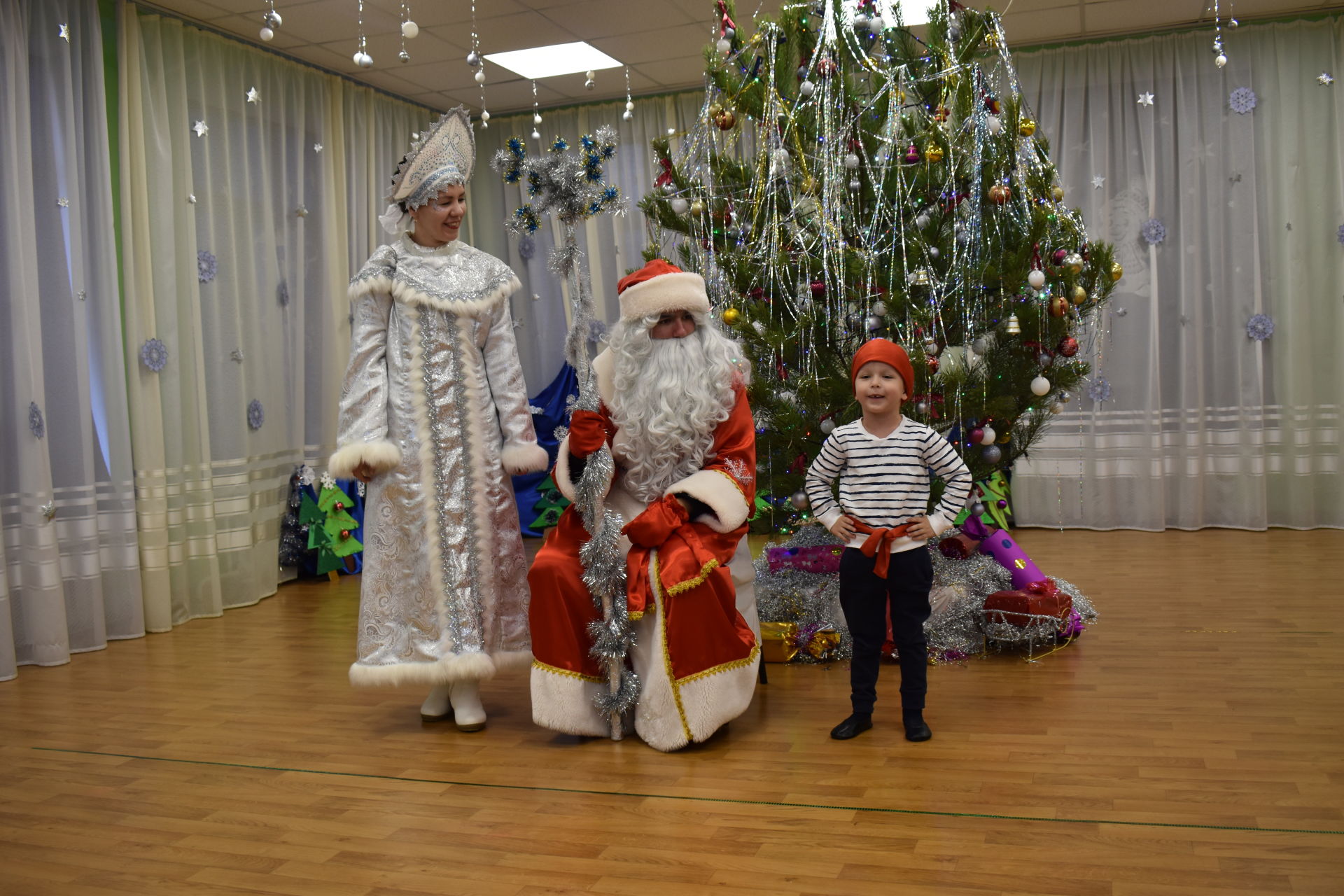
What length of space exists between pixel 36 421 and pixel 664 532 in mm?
2729

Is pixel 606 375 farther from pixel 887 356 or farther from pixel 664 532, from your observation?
pixel 887 356

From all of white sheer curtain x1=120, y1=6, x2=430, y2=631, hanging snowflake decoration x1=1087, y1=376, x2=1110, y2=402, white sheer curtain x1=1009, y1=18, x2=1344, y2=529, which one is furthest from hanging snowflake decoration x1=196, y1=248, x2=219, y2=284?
hanging snowflake decoration x1=1087, y1=376, x2=1110, y2=402

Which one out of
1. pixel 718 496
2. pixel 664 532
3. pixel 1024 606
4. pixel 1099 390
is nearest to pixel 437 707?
pixel 664 532

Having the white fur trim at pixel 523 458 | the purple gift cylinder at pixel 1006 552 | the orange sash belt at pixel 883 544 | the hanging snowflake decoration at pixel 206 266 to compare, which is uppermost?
the hanging snowflake decoration at pixel 206 266

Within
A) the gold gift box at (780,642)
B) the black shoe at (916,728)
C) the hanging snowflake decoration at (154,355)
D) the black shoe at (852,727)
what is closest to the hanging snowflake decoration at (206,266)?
the hanging snowflake decoration at (154,355)

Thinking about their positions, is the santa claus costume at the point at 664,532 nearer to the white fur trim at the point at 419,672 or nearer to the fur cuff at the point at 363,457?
the white fur trim at the point at 419,672

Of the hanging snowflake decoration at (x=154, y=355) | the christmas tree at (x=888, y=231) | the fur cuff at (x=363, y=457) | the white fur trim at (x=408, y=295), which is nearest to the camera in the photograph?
the fur cuff at (x=363, y=457)

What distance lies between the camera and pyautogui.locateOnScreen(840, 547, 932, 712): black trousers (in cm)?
303

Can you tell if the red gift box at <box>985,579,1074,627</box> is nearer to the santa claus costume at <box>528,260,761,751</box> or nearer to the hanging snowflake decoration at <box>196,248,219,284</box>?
the santa claus costume at <box>528,260,761,751</box>

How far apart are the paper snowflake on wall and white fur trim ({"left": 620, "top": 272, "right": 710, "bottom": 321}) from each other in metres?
4.07

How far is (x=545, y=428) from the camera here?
290 inches

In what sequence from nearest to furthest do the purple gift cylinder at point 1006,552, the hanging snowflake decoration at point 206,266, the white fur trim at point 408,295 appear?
1. the white fur trim at point 408,295
2. the purple gift cylinder at point 1006,552
3. the hanging snowflake decoration at point 206,266

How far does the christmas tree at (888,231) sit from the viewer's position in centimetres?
368

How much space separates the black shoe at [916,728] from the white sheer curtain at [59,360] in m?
3.22
